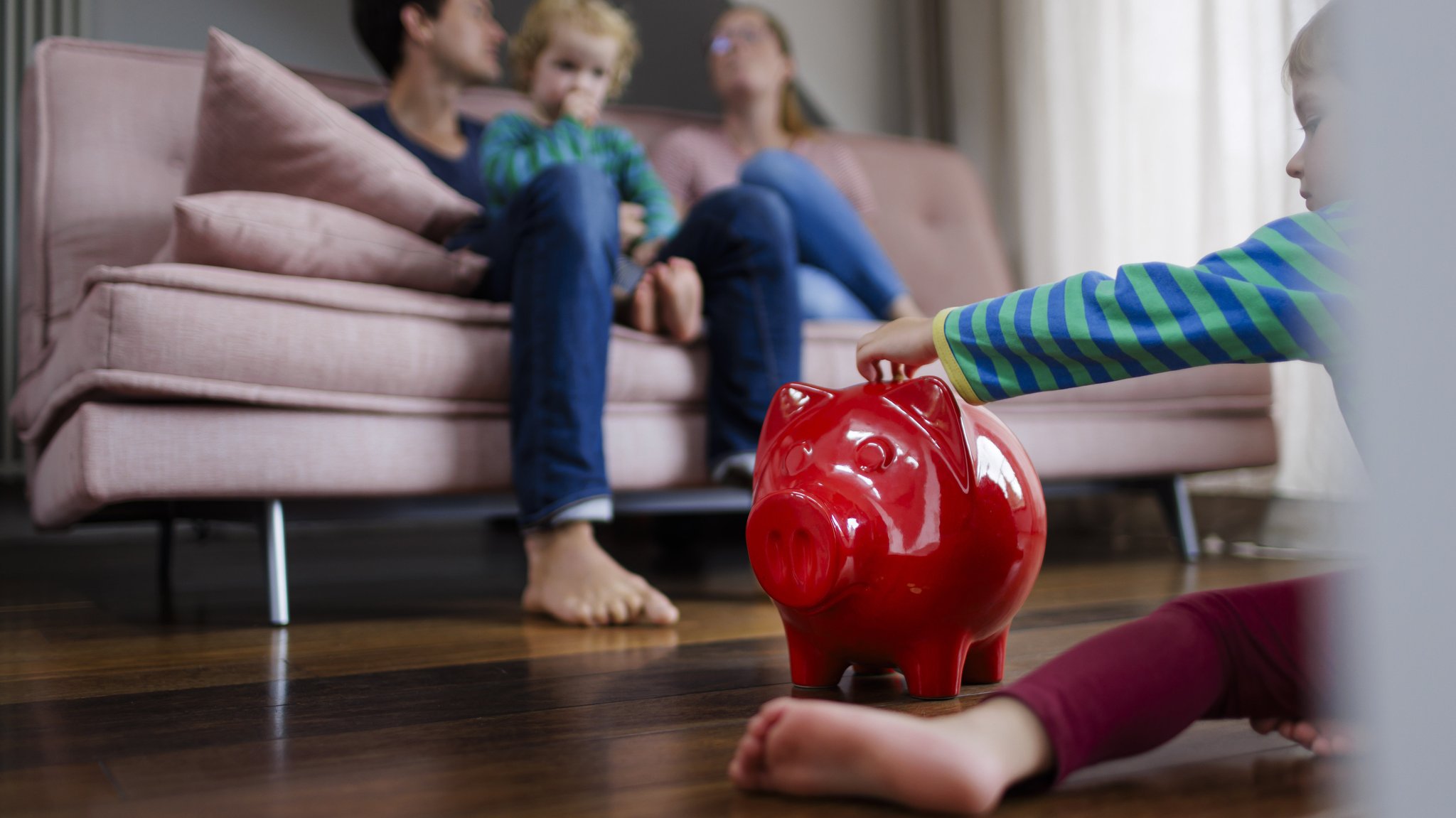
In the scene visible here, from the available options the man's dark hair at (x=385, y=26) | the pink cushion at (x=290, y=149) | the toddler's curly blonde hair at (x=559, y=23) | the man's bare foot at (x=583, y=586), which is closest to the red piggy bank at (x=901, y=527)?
the man's bare foot at (x=583, y=586)

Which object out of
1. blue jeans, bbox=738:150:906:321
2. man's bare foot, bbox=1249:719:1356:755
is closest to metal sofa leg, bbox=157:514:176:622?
blue jeans, bbox=738:150:906:321

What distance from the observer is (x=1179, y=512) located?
1735mm

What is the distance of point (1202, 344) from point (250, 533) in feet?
8.22

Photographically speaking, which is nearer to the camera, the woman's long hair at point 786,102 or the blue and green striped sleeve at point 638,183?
the blue and green striped sleeve at point 638,183

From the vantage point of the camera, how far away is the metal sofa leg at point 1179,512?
5.58 feet

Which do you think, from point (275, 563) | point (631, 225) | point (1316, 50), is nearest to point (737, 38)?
point (631, 225)

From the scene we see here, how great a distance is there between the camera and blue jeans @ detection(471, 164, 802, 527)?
1142 millimetres

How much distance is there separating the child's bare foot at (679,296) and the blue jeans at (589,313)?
38 millimetres

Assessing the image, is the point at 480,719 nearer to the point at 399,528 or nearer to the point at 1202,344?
the point at 1202,344

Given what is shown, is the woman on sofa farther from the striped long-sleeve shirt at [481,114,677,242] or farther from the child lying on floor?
the child lying on floor

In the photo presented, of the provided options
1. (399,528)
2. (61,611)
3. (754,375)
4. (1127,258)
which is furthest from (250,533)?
(1127,258)

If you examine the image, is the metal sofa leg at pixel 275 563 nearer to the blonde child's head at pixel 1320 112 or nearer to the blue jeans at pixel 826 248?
the blue jeans at pixel 826 248

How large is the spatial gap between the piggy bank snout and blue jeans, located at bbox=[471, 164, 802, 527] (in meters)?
0.48

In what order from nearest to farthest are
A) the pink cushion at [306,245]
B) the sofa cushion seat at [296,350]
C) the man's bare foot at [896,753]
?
the man's bare foot at [896,753]
the sofa cushion seat at [296,350]
the pink cushion at [306,245]
